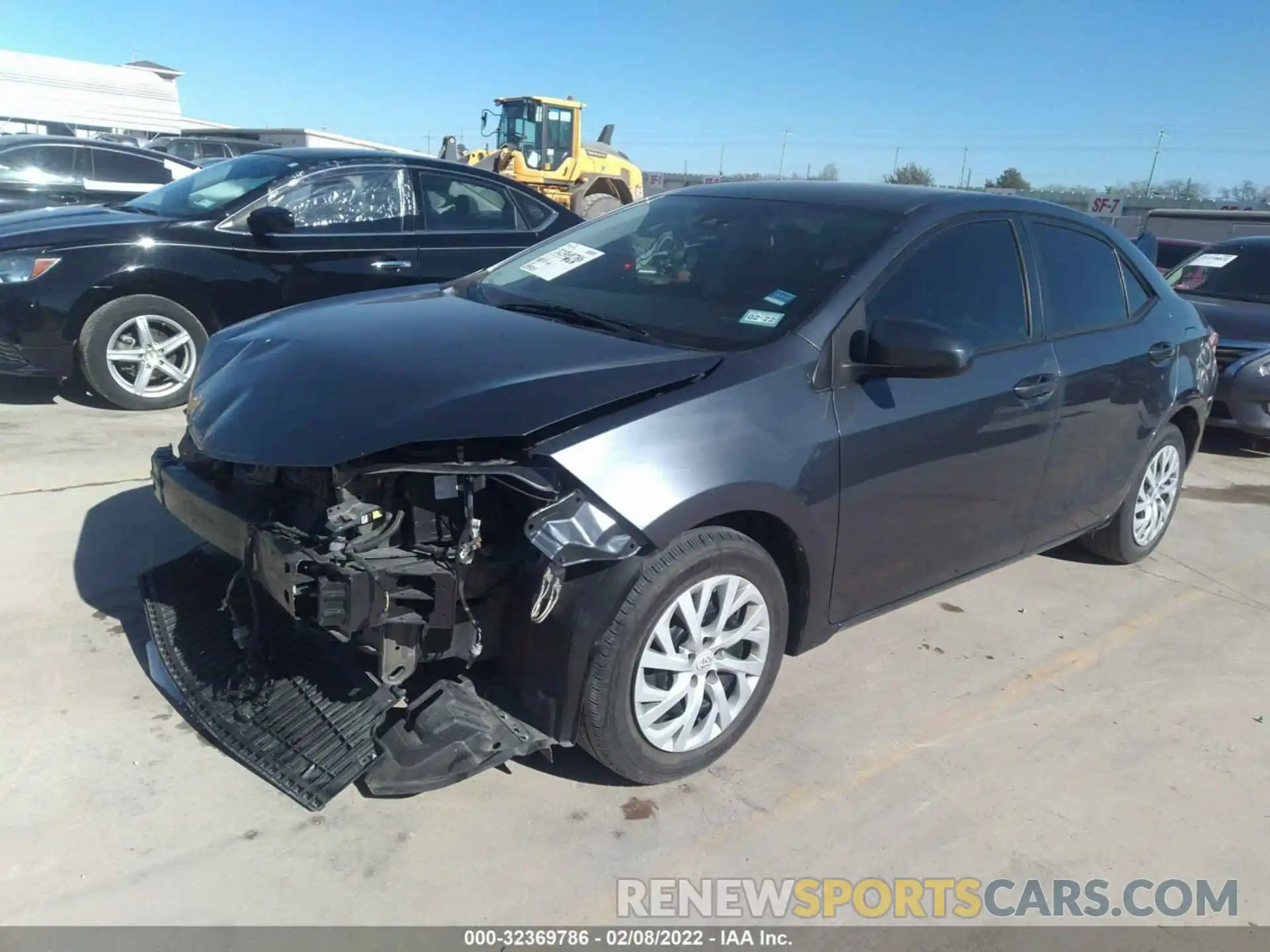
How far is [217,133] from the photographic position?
28.9 meters

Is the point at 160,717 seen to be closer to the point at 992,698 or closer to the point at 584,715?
the point at 584,715

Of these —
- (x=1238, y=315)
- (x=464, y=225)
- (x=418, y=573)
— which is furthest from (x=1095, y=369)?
(x=1238, y=315)

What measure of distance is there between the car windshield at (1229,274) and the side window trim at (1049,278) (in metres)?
4.47

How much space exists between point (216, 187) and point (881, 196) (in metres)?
4.61

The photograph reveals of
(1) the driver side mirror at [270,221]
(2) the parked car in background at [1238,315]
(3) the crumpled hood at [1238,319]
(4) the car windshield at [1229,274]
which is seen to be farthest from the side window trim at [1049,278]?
(4) the car windshield at [1229,274]

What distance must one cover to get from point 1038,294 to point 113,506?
4118mm

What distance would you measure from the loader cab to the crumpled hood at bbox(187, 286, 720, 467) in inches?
756

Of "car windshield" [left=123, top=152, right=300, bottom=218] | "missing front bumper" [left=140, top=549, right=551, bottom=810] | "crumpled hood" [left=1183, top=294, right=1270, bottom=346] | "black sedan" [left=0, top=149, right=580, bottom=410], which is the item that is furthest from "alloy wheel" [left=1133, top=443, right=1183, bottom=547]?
"car windshield" [left=123, top=152, right=300, bottom=218]

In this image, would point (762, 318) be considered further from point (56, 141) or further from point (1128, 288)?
point (56, 141)

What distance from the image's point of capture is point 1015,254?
3.83 meters

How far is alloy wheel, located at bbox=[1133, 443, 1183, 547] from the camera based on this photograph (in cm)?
473

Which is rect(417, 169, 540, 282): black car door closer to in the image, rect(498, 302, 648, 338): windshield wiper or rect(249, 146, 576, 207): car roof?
rect(249, 146, 576, 207): car roof

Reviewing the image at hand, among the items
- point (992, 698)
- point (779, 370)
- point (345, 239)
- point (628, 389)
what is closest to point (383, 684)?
point (628, 389)

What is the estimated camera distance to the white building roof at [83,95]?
121 feet
